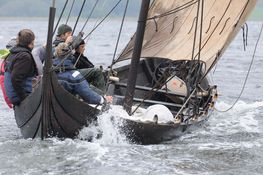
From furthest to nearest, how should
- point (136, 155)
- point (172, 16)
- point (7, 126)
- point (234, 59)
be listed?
point (234, 59), point (172, 16), point (7, 126), point (136, 155)

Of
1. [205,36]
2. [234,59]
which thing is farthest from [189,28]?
[234,59]

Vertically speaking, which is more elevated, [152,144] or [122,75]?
[122,75]

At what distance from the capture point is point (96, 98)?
11.5 metres

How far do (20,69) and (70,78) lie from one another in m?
0.88

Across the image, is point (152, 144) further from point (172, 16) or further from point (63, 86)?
point (172, 16)

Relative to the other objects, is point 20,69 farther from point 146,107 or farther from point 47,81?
point 146,107

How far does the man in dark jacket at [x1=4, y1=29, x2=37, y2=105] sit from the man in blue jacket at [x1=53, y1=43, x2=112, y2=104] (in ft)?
1.70

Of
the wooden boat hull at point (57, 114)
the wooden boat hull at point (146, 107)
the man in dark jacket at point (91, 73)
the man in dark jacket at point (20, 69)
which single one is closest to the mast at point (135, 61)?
the wooden boat hull at point (146, 107)

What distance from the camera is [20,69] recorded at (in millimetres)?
11422

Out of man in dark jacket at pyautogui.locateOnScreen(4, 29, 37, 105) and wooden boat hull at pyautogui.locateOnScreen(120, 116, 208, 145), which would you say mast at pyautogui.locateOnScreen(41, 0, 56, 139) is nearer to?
man in dark jacket at pyautogui.locateOnScreen(4, 29, 37, 105)

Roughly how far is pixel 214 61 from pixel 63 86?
4.26m

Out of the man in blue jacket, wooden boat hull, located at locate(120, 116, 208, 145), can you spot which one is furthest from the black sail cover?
the man in blue jacket

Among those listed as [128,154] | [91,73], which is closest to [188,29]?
[91,73]

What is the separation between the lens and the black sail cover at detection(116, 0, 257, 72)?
14656 mm
